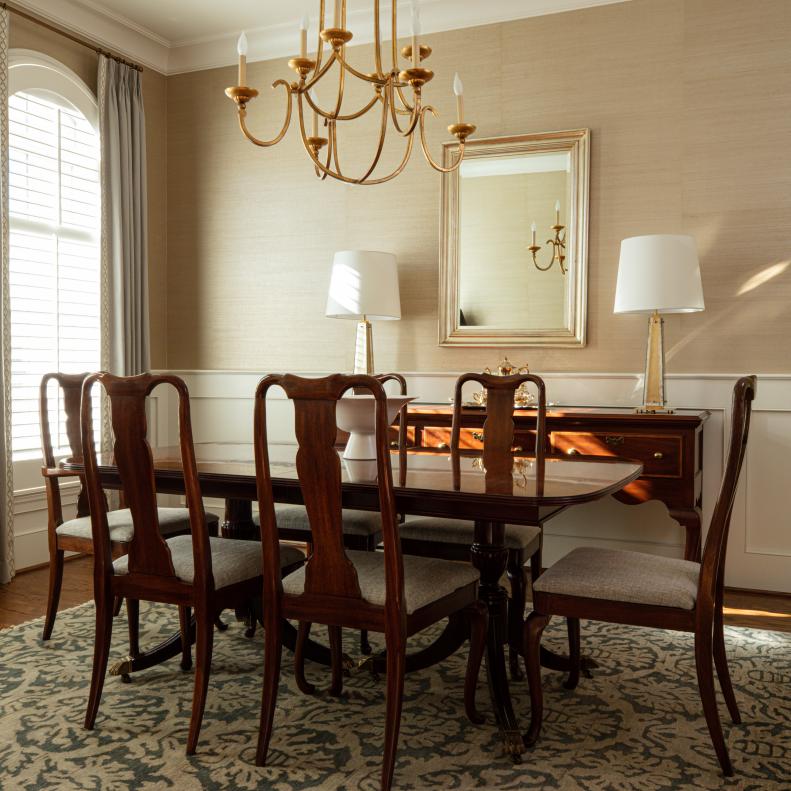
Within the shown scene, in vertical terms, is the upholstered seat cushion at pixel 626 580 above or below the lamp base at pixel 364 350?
below

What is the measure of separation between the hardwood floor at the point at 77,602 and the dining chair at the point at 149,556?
4.04 ft

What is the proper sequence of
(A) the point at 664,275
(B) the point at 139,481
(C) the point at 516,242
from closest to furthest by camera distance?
(B) the point at 139,481
(A) the point at 664,275
(C) the point at 516,242

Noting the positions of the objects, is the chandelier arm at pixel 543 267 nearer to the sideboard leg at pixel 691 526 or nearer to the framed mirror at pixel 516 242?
the framed mirror at pixel 516 242

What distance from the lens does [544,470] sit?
2.59 metres

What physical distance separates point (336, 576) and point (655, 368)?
2.26 metres

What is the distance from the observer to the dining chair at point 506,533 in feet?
9.18

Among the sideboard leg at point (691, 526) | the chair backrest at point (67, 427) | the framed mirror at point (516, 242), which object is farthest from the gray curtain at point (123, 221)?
the sideboard leg at point (691, 526)

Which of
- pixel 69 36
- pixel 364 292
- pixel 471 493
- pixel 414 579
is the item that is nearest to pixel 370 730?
pixel 414 579

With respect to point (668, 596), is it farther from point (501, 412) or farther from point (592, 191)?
point (592, 191)

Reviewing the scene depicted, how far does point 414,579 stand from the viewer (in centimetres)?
222

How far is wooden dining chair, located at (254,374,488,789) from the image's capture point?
202 centimetres

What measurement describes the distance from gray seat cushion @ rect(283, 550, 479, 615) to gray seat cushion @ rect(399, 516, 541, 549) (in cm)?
55

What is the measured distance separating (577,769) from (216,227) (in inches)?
159

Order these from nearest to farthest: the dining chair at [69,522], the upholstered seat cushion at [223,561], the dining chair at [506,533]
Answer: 1. the upholstered seat cushion at [223,561]
2. the dining chair at [506,533]
3. the dining chair at [69,522]
